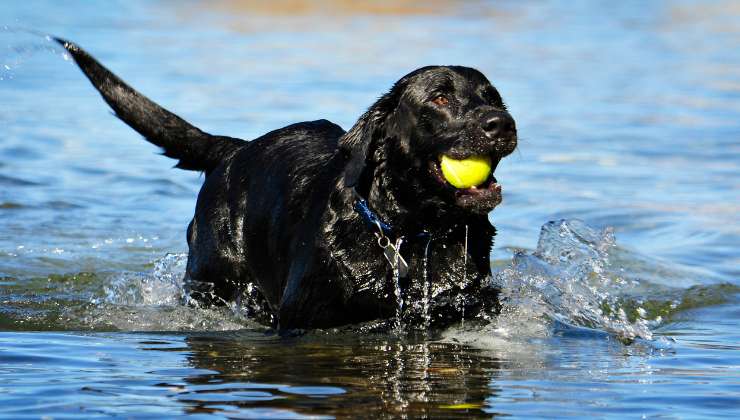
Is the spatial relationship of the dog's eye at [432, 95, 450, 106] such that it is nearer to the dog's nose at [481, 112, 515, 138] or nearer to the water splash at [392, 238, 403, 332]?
the dog's nose at [481, 112, 515, 138]

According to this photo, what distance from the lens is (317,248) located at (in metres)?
6.19

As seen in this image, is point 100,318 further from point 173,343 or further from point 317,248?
point 317,248

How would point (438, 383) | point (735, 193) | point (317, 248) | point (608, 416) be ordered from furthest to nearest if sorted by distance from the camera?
point (735, 193)
point (317, 248)
point (438, 383)
point (608, 416)

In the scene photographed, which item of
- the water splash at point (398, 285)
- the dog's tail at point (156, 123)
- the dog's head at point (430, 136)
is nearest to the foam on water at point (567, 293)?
the water splash at point (398, 285)

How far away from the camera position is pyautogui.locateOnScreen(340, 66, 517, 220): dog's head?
5.75 m

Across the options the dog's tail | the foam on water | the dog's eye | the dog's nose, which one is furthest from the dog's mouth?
the dog's tail

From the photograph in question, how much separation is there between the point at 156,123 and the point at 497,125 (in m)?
2.59

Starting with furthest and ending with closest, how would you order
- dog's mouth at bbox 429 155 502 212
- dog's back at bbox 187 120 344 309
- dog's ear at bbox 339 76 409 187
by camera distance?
dog's back at bbox 187 120 344 309 < dog's ear at bbox 339 76 409 187 < dog's mouth at bbox 429 155 502 212

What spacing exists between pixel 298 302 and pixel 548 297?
1.54m

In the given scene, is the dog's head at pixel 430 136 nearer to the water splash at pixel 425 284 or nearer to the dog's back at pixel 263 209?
the water splash at pixel 425 284

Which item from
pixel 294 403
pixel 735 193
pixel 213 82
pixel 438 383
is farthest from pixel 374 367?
pixel 213 82

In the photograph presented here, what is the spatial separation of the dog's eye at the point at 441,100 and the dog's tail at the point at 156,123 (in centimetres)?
184

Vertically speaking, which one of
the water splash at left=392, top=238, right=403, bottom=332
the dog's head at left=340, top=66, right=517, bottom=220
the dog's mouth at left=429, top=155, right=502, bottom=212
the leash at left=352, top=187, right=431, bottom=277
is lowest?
the water splash at left=392, top=238, right=403, bottom=332

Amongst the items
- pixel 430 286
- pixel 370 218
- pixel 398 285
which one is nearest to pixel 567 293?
pixel 430 286
